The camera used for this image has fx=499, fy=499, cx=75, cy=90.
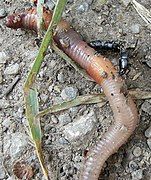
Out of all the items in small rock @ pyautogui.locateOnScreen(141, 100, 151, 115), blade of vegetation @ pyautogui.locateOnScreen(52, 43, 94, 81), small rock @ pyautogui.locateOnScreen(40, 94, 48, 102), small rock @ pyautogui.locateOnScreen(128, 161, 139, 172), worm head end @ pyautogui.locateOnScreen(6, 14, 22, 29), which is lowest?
small rock @ pyautogui.locateOnScreen(128, 161, 139, 172)

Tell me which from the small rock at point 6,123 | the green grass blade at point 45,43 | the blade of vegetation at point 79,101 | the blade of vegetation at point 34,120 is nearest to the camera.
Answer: the green grass blade at point 45,43

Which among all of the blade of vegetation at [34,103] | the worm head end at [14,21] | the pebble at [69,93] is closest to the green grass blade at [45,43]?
the blade of vegetation at [34,103]

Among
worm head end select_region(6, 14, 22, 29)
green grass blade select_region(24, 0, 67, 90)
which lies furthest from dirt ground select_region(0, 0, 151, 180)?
green grass blade select_region(24, 0, 67, 90)

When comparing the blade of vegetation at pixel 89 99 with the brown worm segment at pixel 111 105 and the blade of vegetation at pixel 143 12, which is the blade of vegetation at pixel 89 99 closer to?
the brown worm segment at pixel 111 105

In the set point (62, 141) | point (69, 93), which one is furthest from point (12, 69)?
point (62, 141)

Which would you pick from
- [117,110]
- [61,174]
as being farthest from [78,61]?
[61,174]

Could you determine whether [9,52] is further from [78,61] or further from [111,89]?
[111,89]

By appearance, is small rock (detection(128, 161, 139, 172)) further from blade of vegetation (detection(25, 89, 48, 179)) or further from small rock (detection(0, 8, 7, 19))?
small rock (detection(0, 8, 7, 19))

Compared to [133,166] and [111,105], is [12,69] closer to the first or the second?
[111,105]
